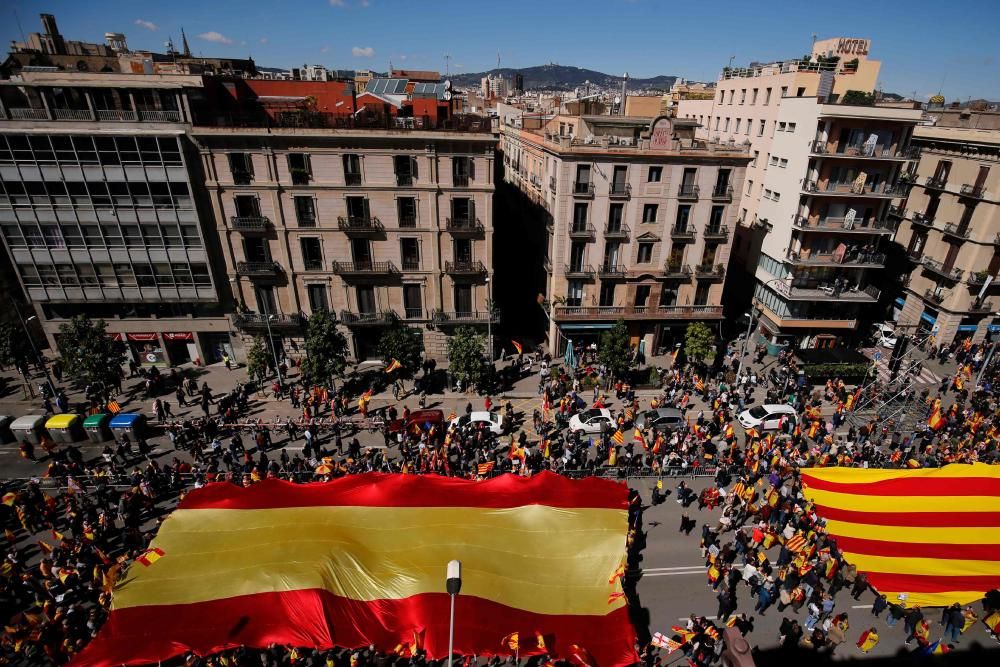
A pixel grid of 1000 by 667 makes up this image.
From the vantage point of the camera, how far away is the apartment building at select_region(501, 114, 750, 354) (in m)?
39.0

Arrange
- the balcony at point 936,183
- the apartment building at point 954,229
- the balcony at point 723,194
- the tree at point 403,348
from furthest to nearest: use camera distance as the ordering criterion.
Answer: the balcony at point 936,183
the apartment building at point 954,229
the balcony at point 723,194
the tree at point 403,348

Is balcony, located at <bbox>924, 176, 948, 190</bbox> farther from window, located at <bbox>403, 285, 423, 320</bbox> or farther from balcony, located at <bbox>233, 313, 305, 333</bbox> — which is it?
balcony, located at <bbox>233, 313, 305, 333</bbox>

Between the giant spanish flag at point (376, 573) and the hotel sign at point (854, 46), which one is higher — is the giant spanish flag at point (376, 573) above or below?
below

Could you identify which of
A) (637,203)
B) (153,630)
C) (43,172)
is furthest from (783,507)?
(43,172)

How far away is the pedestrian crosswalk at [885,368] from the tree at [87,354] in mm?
51173

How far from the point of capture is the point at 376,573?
63.2 feet

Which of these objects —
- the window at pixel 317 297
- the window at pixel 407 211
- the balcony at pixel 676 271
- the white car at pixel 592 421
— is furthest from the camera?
the balcony at pixel 676 271

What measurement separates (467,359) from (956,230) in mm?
41774

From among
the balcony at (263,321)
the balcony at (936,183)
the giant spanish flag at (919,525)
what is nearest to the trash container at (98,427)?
the balcony at (263,321)

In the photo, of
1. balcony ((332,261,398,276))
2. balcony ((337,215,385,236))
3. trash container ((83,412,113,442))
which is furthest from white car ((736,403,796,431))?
trash container ((83,412,113,442))

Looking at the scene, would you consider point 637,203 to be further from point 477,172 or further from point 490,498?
point 490,498

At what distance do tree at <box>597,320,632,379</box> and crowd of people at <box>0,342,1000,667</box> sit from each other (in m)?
1.66

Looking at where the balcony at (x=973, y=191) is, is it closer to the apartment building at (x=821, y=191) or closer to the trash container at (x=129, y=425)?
the apartment building at (x=821, y=191)

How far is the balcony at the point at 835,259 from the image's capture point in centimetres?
4331
